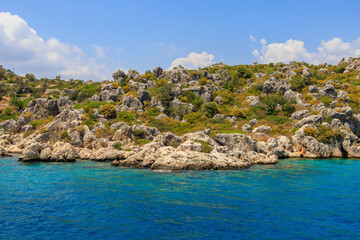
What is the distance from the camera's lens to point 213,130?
56.0 metres

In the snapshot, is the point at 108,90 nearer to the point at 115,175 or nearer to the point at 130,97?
the point at 130,97

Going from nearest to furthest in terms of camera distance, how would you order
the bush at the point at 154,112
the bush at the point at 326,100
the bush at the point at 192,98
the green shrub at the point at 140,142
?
the green shrub at the point at 140,142, the bush at the point at 326,100, the bush at the point at 154,112, the bush at the point at 192,98

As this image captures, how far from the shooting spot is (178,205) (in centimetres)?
1958

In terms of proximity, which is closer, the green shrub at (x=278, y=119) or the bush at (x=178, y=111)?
the green shrub at (x=278, y=119)

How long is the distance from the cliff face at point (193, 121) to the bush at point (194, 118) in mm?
275

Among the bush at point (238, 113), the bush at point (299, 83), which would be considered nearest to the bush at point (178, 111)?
the bush at point (238, 113)

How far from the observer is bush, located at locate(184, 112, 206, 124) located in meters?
65.8

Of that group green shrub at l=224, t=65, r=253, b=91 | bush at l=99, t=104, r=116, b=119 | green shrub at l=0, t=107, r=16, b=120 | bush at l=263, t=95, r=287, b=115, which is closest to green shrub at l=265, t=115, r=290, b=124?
bush at l=263, t=95, r=287, b=115

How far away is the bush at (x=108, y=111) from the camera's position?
69.6m

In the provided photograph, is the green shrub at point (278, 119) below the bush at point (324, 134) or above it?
above

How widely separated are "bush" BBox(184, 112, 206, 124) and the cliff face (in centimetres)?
27

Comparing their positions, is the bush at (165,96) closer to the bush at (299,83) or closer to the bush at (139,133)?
the bush at (139,133)

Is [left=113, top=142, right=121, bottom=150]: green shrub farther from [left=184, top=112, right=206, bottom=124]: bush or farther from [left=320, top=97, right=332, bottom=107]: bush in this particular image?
[left=320, top=97, right=332, bottom=107]: bush

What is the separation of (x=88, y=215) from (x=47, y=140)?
4340cm
